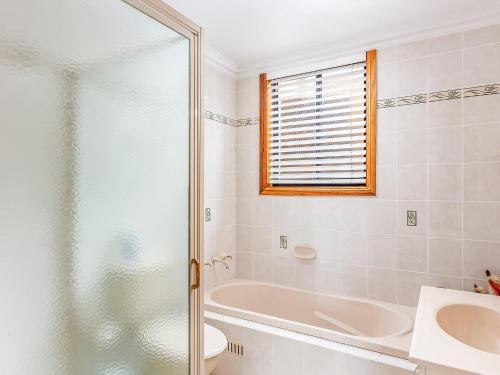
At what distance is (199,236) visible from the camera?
3.89 ft

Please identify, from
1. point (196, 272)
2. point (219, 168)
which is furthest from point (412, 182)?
point (196, 272)

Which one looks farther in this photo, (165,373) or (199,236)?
(199,236)

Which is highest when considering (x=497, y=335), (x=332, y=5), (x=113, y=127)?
(x=332, y=5)

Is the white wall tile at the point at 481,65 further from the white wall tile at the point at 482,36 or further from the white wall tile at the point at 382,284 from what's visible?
the white wall tile at the point at 382,284

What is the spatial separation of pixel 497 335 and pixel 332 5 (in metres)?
2.02

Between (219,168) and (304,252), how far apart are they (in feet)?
3.49

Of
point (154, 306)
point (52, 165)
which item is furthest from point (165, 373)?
point (52, 165)

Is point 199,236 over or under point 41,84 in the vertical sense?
under

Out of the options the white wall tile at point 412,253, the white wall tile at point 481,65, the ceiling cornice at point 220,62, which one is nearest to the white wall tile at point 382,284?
the white wall tile at point 412,253

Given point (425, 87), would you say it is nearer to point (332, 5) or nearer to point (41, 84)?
point (332, 5)

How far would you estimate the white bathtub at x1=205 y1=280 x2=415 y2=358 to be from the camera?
6.13 feet

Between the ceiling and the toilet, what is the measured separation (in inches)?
80.2

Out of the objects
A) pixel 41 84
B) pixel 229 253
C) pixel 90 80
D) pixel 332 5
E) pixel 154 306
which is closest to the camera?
pixel 41 84

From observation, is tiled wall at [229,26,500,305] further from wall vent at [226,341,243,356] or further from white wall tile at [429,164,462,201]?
wall vent at [226,341,243,356]
